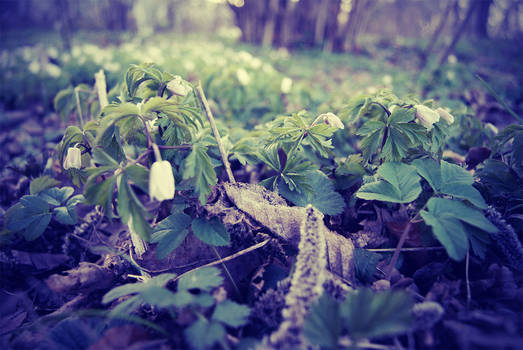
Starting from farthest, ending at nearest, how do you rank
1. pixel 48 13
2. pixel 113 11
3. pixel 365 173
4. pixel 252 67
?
1. pixel 48 13
2. pixel 113 11
3. pixel 252 67
4. pixel 365 173

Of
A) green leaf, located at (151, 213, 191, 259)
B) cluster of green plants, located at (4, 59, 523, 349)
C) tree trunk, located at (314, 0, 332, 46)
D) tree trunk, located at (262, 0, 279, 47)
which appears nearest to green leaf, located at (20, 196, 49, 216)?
cluster of green plants, located at (4, 59, 523, 349)

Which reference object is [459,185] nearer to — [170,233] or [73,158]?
[170,233]

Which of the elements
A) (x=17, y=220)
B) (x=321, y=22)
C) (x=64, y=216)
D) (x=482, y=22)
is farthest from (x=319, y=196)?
(x=482, y=22)

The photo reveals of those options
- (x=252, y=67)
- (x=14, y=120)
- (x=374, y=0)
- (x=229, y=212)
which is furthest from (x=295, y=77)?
(x=374, y=0)

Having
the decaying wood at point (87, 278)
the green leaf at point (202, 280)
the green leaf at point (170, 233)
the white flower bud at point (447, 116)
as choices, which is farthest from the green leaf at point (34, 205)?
the white flower bud at point (447, 116)

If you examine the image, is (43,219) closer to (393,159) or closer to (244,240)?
(244,240)
